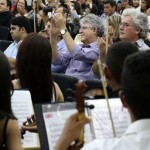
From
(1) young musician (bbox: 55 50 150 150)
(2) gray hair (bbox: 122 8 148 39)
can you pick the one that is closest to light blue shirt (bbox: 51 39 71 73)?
(2) gray hair (bbox: 122 8 148 39)

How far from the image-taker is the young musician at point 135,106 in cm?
189

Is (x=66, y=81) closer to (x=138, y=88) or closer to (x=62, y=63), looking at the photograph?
(x=62, y=63)

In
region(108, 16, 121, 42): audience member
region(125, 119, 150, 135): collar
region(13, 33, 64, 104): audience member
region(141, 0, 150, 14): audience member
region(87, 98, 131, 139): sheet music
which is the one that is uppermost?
region(125, 119, 150, 135): collar

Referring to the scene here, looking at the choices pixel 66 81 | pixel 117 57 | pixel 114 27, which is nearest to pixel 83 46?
pixel 114 27

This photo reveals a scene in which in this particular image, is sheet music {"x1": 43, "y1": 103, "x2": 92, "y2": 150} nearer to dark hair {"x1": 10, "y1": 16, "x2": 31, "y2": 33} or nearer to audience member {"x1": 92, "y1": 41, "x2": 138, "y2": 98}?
audience member {"x1": 92, "y1": 41, "x2": 138, "y2": 98}

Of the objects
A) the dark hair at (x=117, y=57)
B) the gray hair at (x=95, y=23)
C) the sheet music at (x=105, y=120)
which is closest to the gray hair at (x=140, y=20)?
the gray hair at (x=95, y=23)

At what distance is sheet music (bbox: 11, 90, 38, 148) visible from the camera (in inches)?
127

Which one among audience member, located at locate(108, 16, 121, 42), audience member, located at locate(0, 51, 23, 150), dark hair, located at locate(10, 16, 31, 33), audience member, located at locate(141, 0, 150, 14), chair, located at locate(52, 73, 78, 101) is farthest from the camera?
audience member, located at locate(141, 0, 150, 14)

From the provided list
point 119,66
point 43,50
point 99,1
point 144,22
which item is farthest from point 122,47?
point 99,1

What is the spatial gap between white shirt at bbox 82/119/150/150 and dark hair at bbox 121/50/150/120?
0.14 feet

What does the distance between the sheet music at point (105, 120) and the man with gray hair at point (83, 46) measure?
2896mm

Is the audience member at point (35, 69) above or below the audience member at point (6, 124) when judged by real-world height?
below

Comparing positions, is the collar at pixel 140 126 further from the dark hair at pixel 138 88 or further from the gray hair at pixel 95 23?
the gray hair at pixel 95 23

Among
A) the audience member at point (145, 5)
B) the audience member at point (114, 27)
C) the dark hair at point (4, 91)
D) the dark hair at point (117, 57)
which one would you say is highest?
the dark hair at point (4, 91)
